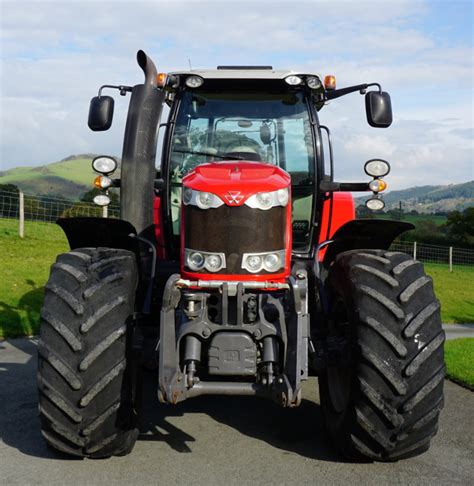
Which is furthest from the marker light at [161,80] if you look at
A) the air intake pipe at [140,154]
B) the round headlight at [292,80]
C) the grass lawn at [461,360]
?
the grass lawn at [461,360]

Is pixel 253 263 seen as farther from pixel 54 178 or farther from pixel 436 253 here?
pixel 54 178

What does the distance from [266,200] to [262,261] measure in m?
0.39

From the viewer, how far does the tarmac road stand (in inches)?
168

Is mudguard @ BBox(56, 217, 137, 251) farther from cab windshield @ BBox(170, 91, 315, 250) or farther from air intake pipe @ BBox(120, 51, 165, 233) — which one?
air intake pipe @ BBox(120, 51, 165, 233)

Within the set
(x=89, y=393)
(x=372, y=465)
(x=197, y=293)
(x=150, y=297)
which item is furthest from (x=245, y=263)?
(x=372, y=465)

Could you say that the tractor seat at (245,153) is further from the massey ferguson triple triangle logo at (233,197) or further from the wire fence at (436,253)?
the wire fence at (436,253)

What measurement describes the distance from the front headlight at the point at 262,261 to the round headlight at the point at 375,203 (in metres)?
1.67

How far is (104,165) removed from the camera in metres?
5.71

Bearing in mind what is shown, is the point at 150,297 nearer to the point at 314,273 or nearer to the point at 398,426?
the point at 314,273

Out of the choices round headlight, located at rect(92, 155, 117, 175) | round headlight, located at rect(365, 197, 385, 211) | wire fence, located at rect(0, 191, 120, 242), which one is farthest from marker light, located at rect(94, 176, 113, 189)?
wire fence, located at rect(0, 191, 120, 242)

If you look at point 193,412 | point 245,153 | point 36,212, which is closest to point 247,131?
point 245,153

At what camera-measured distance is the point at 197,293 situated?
14.4 ft

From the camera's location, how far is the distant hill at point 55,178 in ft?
227

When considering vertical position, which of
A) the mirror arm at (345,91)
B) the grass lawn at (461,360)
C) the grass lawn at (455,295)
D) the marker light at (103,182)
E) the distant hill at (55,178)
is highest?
the mirror arm at (345,91)
